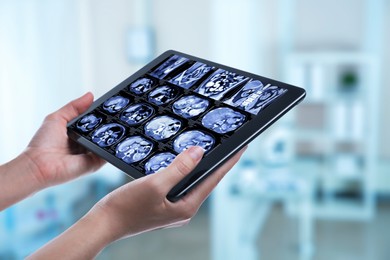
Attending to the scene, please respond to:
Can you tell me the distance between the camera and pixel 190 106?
71cm

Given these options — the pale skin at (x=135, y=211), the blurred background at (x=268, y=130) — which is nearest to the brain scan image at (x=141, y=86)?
the pale skin at (x=135, y=211)

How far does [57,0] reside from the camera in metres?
2.35

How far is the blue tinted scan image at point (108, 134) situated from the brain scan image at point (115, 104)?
0.03 m

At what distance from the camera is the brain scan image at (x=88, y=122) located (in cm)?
78

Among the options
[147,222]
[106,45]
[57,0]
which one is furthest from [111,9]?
[147,222]

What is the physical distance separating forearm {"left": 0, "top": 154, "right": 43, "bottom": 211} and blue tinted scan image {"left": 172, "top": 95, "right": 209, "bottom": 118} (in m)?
0.23

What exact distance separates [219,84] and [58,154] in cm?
26

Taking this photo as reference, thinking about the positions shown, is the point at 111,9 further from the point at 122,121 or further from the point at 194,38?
the point at 122,121

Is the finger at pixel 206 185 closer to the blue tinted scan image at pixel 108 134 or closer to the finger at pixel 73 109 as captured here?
the blue tinted scan image at pixel 108 134

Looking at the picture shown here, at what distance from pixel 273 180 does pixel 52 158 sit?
1.80 m

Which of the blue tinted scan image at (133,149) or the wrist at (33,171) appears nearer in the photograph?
the blue tinted scan image at (133,149)

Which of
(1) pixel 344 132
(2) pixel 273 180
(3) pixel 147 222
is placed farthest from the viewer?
(1) pixel 344 132

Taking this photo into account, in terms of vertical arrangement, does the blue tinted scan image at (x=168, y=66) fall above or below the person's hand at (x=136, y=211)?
above

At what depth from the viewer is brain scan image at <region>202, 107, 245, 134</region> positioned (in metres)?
0.65
